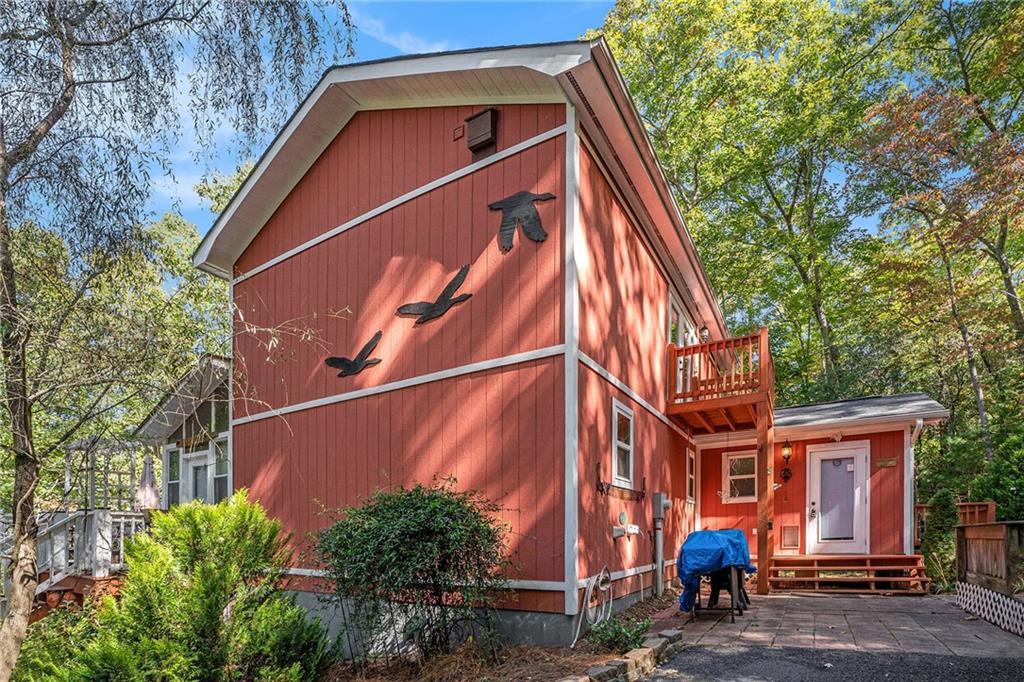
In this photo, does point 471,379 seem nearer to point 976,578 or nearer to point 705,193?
point 976,578

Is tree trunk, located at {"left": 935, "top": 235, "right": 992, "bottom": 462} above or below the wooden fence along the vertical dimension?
above

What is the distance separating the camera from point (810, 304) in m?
19.9

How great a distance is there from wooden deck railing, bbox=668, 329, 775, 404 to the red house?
0.04 m

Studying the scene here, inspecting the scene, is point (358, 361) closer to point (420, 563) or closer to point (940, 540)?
point (420, 563)

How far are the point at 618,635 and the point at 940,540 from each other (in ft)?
24.6

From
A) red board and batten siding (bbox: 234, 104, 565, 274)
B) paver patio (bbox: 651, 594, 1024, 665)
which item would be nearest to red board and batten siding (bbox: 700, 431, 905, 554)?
paver patio (bbox: 651, 594, 1024, 665)

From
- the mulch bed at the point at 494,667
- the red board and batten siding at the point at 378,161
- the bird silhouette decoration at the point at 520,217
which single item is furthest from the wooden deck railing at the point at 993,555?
the red board and batten siding at the point at 378,161

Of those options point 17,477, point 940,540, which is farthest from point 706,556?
point 17,477

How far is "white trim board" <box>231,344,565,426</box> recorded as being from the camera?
21.5 ft

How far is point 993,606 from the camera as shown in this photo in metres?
7.00

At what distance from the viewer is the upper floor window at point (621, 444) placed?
7.42 meters

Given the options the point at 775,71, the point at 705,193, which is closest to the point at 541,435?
the point at 705,193

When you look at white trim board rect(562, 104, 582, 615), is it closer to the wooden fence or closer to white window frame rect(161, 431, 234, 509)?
the wooden fence

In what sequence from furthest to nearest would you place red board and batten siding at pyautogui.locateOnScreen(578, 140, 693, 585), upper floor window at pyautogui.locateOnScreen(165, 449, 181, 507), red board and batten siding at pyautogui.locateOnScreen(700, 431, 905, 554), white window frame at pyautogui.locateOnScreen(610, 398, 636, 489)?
upper floor window at pyautogui.locateOnScreen(165, 449, 181, 507), red board and batten siding at pyautogui.locateOnScreen(700, 431, 905, 554), white window frame at pyautogui.locateOnScreen(610, 398, 636, 489), red board and batten siding at pyautogui.locateOnScreen(578, 140, 693, 585)
